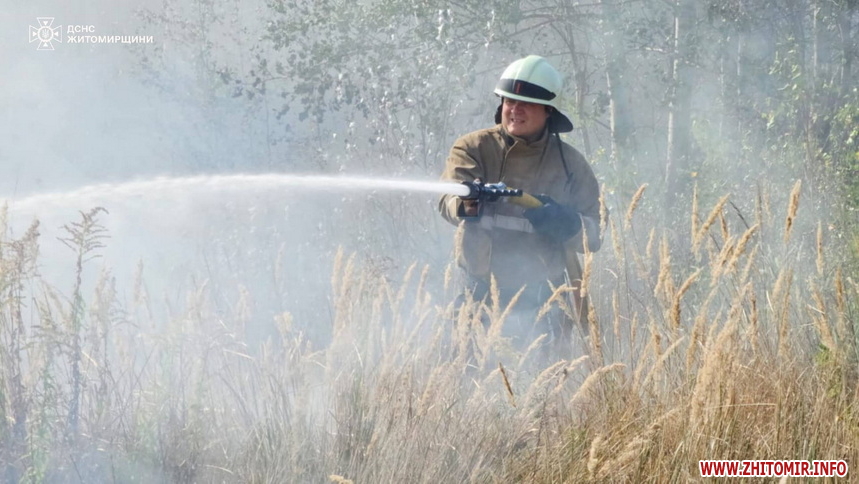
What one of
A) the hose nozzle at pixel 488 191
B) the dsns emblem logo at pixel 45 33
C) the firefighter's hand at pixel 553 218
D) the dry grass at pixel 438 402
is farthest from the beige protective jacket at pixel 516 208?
the dsns emblem logo at pixel 45 33

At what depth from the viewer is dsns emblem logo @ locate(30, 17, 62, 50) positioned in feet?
61.0


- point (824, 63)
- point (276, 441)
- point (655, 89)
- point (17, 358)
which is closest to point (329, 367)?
point (276, 441)

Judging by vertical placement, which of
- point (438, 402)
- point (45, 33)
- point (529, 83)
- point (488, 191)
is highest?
point (45, 33)

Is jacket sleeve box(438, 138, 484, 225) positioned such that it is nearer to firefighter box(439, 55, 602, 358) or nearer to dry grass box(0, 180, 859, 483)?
firefighter box(439, 55, 602, 358)

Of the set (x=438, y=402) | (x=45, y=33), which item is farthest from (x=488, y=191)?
(x=45, y=33)

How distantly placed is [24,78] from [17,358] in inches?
618

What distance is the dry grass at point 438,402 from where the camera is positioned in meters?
2.73

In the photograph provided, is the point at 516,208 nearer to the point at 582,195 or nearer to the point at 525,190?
the point at 525,190

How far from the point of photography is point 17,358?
132 inches

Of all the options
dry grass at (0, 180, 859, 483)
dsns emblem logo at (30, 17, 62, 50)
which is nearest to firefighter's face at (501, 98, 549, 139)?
dry grass at (0, 180, 859, 483)

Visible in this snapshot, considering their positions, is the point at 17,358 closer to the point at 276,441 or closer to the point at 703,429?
the point at 276,441

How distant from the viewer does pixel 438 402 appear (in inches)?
121

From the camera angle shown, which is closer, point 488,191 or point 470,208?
point 488,191

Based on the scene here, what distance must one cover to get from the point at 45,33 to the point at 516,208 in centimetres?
1682
